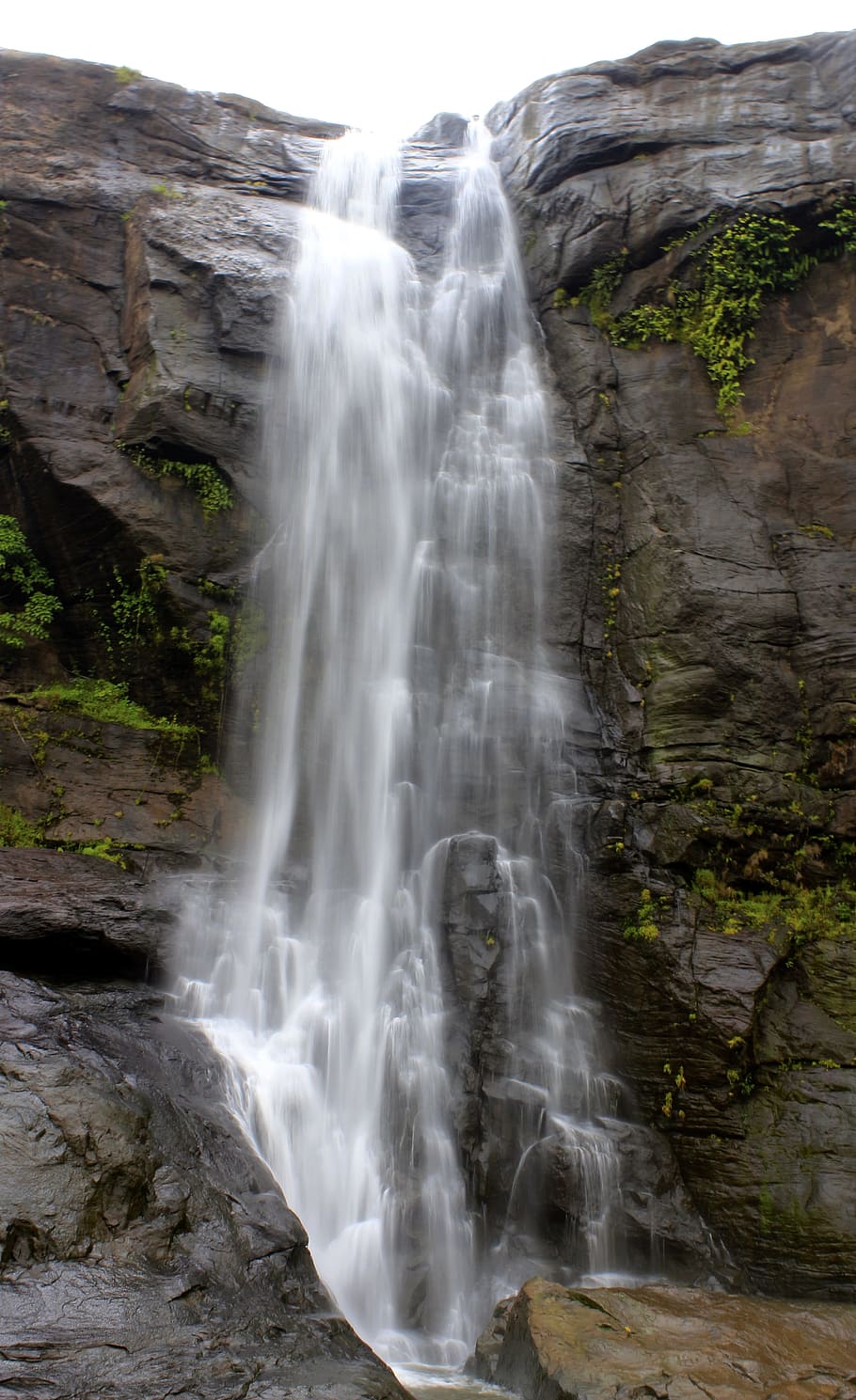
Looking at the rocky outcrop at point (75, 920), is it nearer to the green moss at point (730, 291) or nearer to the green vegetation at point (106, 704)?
the green vegetation at point (106, 704)

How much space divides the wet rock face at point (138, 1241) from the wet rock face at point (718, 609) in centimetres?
385

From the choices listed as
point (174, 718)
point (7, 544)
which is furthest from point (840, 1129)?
point (7, 544)

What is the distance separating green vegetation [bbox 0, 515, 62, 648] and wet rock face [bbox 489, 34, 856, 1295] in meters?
6.08

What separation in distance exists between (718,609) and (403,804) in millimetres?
4216

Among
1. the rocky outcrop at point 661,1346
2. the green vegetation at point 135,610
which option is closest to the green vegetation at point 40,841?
the green vegetation at point 135,610

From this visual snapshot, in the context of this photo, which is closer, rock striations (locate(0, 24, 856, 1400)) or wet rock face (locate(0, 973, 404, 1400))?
wet rock face (locate(0, 973, 404, 1400))

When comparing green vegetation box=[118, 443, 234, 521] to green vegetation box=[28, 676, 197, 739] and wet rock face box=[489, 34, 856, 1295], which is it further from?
wet rock face box=[489, 34, 856, 1295]

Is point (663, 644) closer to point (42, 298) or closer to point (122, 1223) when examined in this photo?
point (122, 1223)

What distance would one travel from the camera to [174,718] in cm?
1098

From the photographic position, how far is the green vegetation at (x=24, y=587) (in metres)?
10.9

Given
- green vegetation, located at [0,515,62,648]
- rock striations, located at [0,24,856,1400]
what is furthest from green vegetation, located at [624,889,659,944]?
green vegetation, located at [0,515,62,648]

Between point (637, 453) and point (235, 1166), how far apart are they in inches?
375

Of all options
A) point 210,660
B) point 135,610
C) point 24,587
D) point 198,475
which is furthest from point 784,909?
point 24,587

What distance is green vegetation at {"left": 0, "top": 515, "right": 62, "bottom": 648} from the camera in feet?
35.9
